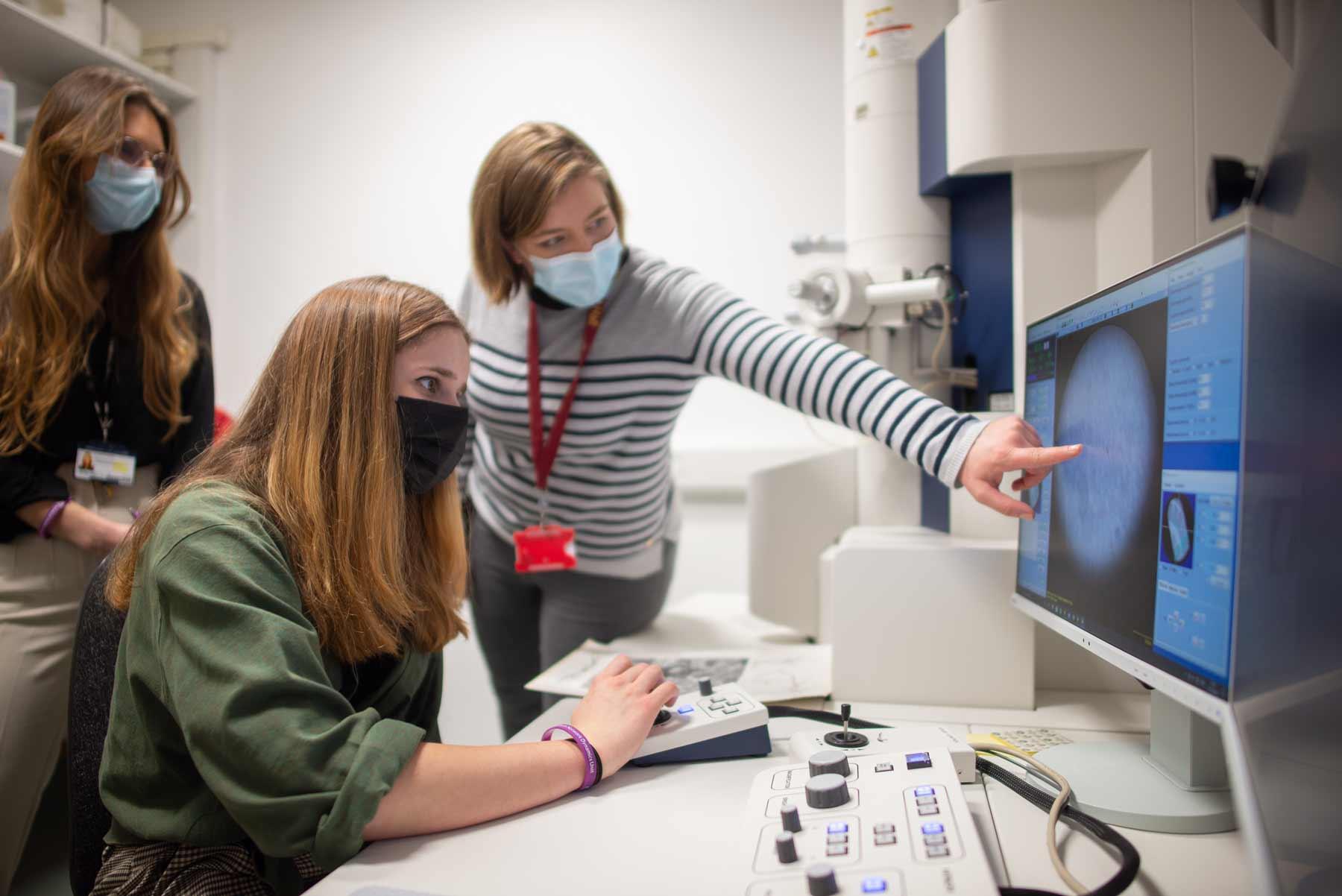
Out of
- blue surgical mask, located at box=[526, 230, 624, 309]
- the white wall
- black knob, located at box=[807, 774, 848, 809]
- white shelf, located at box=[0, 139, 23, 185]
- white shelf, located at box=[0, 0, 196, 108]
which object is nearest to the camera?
black knob, located at box=[807, 774, 848, 809]

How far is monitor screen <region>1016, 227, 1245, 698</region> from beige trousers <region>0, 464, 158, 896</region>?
1190 mm

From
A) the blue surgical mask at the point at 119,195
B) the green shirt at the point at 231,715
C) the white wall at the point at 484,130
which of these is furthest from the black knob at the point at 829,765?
the white wall at the point at 484,130

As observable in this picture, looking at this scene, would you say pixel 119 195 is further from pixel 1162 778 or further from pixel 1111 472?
pixel 1162 778

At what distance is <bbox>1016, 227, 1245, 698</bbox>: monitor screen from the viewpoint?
21.9 inches

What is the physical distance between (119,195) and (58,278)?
155 mm

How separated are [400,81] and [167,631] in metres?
2.46

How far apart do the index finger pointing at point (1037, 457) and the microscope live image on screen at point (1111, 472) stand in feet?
0.05

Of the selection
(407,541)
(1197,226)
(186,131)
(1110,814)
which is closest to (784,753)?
(1110,814)

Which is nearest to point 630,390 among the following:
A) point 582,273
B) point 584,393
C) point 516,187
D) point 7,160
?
point 584,393

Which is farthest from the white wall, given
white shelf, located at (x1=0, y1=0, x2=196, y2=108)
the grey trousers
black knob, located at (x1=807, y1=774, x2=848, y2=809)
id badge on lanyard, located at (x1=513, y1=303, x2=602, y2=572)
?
black knob, located at (x1=807, y1=774, x2=848, y2=809)

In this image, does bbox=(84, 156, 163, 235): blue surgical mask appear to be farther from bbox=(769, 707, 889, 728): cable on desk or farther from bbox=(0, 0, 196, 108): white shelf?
bbox=(769, 707, 889, 728): cable on desk

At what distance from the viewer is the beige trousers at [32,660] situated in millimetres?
1172

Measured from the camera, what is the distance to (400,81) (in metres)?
2.68

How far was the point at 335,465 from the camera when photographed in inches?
30.6
